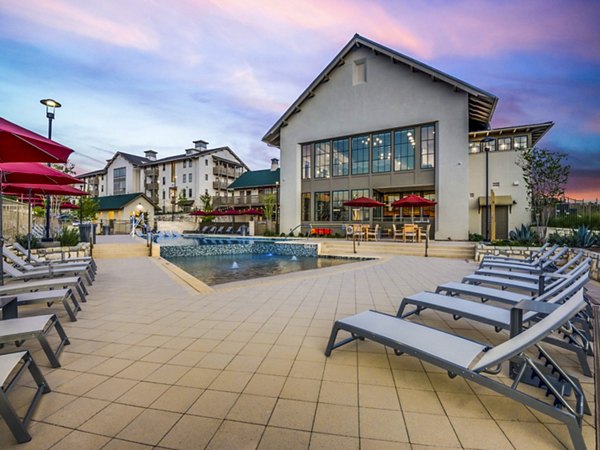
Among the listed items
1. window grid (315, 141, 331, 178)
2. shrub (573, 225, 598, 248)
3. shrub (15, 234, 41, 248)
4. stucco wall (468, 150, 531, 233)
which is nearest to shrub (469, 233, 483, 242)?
stucco wall (468, 150, 531, 233)

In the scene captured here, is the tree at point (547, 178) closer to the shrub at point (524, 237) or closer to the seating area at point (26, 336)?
the shrub at point (524, 237)

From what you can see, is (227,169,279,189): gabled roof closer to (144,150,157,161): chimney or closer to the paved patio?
(144,150,157,161): chimney

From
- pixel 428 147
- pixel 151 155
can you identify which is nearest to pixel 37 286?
pixel 428 147

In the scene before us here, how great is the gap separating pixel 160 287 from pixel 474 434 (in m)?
6.33

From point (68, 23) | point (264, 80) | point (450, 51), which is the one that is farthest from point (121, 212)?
point (450, 51)

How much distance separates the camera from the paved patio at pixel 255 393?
6.26 ft

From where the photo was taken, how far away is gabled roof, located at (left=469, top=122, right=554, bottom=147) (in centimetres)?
1736

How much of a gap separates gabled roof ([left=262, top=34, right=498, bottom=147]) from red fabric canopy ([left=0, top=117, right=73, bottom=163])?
61.5ft

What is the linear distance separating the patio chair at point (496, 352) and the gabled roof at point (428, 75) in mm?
17396

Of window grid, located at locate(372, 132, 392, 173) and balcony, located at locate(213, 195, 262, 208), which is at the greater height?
window grid, located at locate(372, 132, 392, 173)

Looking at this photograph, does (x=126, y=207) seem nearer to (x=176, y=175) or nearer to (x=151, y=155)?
(x=176, y=175)

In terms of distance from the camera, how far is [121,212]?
35.2 m

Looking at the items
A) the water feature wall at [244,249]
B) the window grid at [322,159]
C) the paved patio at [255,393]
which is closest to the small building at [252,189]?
the window grid at [322,159]

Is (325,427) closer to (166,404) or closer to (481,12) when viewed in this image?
(166,404)
